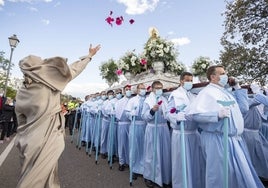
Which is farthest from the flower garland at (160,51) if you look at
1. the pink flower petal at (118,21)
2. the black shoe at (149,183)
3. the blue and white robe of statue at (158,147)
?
the black shoe at (149,183)

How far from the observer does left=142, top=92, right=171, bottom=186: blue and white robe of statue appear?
609 centimetres

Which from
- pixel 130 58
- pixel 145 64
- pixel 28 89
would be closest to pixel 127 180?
pixel 28 89

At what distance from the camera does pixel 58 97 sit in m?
4.22

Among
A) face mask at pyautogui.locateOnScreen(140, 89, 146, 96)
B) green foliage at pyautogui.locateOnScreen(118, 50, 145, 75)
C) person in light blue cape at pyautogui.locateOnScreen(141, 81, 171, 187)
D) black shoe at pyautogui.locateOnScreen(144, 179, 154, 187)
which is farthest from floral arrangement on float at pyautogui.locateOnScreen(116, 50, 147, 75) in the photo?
black shoe at pyautogui.locateOnScreen(144, 179, 154, 187)

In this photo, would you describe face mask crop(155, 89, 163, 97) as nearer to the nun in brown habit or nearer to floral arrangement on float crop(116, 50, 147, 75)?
the nun in brown habit

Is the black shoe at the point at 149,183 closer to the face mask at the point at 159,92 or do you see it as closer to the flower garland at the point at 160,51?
the face mask at the point at 159,92

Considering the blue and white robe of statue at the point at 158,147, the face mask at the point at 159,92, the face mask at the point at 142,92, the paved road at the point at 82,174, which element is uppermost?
the face mask at the point at 142,92

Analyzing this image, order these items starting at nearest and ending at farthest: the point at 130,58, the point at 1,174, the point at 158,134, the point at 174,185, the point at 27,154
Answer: the point at 27,154 < the point at 174,185 < the point at 158,134 < the point at 1,174 < the point at 130,58

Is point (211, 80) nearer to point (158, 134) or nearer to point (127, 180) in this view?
point (158, 134)

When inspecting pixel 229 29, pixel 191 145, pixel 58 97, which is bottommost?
pixel 191 145

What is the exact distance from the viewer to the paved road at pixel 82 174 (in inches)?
241

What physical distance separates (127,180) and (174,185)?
5.30 ft

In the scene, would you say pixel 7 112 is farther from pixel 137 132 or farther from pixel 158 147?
pixel 158 147

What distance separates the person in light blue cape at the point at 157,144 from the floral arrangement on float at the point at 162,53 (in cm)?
284
